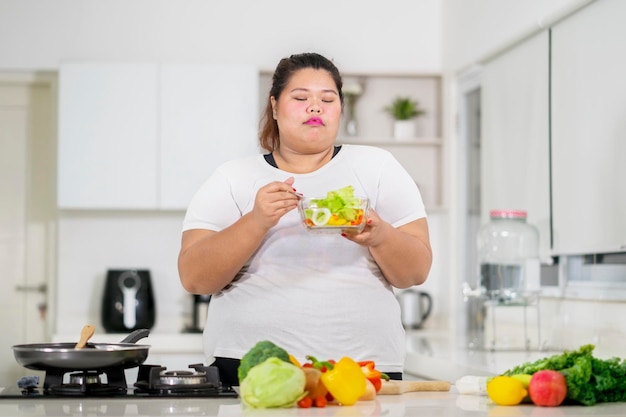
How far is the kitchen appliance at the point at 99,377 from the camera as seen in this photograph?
1.69m

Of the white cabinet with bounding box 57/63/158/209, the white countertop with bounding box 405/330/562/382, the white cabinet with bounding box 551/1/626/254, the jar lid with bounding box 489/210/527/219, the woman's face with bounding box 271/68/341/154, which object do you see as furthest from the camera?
the white cabinet with bounding box 57/63/158/209

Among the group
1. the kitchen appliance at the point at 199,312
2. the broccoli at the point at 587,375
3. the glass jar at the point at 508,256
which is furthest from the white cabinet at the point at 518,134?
the broccoli at the point at 587,375

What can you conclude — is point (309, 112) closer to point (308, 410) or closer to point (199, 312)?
point (308, 410)

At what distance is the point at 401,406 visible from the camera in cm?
159

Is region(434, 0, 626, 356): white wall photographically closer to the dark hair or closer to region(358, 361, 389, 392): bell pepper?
the dark hair

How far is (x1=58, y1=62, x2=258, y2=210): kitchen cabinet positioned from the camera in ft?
15.5

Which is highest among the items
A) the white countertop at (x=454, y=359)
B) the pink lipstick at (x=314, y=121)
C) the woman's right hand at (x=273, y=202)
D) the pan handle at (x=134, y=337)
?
the pink lipstick at (x=314, y=121)

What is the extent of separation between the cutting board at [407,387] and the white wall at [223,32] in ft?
11.1

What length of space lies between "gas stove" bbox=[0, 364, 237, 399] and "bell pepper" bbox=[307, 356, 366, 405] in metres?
0.22

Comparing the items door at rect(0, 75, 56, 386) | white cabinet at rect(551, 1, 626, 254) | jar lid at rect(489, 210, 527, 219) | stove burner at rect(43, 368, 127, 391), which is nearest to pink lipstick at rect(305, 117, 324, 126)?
stove burner at rect(43, 368, 127, 391)

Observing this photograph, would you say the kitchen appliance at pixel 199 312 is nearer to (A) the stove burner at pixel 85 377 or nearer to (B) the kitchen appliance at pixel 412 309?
(B) the kitchen appliance at pixel 412 309

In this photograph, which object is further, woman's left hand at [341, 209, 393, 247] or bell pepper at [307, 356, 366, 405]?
woman's left hand at [341, 209, 393, 247]

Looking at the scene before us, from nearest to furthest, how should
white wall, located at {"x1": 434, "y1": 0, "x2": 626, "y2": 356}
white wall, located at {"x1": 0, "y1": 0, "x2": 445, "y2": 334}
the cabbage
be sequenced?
1. the cabbage
2. white wall, located at {"x1": 434, "y1": 0, "x2": 626, "y2": 356}
3. white wall, located at {"x1": 0, "y1": 0, "x2": 445, "y2": 334}

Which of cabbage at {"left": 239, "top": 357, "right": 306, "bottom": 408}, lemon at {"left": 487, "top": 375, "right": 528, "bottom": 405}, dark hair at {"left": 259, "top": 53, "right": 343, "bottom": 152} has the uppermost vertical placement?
dark hair at {"left": 259, "top": 53, "right": 343, "bottom": 152}
